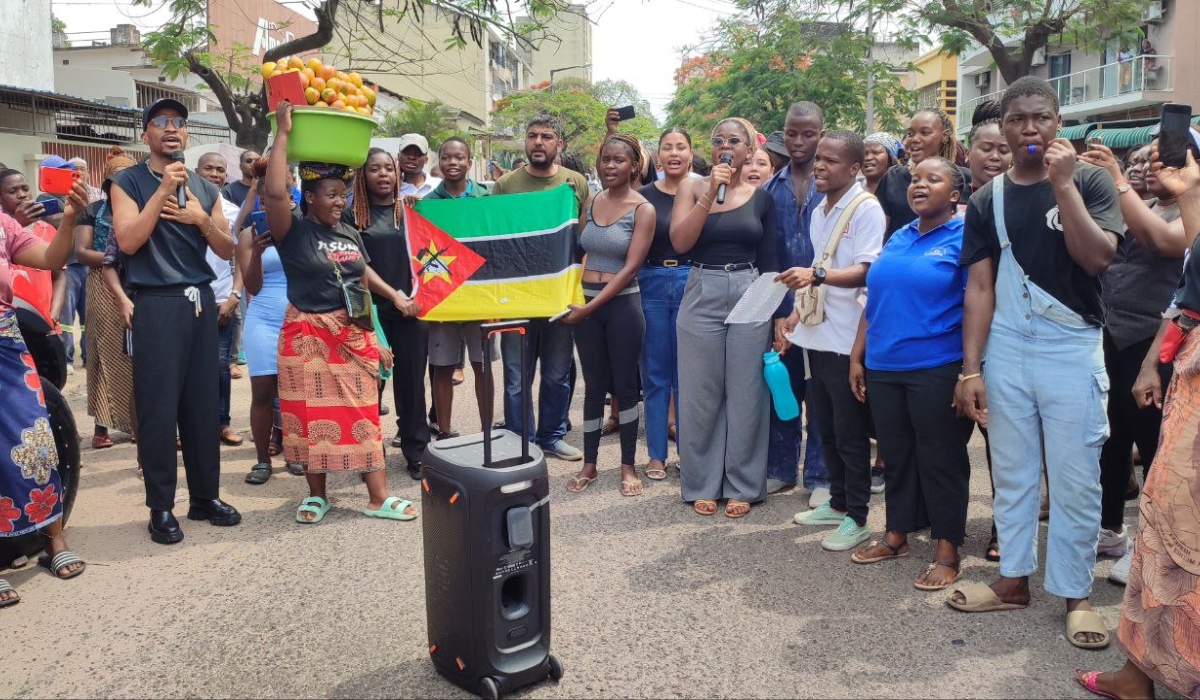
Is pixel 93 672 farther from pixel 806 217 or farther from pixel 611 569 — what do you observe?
pixel 806 217

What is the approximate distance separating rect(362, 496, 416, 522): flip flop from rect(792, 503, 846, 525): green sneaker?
2149mm

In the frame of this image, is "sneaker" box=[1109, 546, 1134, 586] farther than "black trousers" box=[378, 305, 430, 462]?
No

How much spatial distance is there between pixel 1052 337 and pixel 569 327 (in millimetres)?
3559

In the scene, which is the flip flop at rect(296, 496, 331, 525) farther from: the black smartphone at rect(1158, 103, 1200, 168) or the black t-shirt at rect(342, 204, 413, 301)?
the black smartphone at rect(1158, 103, 1200, 168)

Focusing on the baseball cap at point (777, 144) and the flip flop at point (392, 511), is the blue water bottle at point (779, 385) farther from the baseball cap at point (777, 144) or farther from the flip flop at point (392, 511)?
the baseball cap at point (777, 144)

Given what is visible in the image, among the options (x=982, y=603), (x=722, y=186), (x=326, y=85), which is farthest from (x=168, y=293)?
(x=982, y=603)

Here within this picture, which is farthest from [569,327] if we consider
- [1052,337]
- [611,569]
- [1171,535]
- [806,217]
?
[1171,535]

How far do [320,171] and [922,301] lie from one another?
3.13 meters

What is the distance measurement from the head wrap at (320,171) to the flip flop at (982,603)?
12.2 feet

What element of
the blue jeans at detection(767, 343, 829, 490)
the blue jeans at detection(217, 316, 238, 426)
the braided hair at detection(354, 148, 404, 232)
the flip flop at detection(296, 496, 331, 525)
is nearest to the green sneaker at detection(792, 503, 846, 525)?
the blue jeans at detection(767, 343, 829, 490)

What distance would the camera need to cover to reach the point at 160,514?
16.8ft

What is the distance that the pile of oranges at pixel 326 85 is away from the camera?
4809mm

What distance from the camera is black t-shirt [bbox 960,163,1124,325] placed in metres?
3.61

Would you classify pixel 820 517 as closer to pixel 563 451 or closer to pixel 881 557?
pixel 881 557
